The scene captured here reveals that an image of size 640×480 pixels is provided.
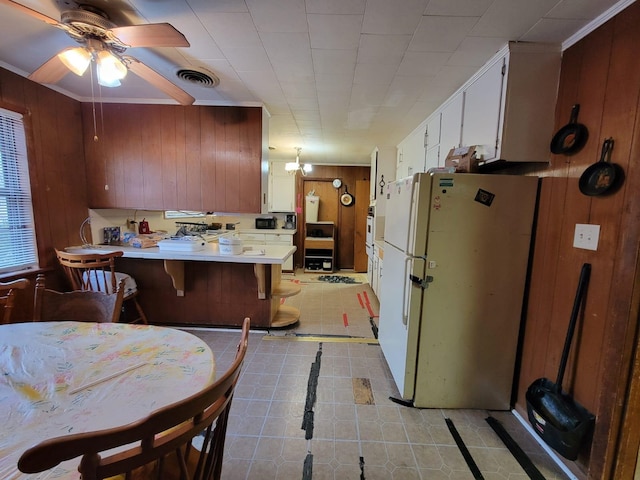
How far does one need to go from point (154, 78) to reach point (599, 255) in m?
2.76

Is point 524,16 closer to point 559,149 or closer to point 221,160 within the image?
point 559,149

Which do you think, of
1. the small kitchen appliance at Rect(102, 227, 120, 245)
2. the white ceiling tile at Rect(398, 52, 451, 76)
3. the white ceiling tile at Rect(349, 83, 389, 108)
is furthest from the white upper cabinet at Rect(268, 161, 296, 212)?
the white ceiling tile at Rect(398, 52, 451, 76)

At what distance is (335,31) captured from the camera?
1592 mm

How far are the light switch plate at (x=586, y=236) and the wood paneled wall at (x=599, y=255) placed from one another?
0.03m

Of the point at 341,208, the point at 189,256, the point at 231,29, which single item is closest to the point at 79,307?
the point at 189,256

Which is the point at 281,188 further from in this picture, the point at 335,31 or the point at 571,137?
the point at 571,137

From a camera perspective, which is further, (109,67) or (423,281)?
(423,281)

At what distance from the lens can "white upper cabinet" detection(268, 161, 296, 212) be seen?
5750 mm

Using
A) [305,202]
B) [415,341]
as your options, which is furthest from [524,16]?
[305,202]

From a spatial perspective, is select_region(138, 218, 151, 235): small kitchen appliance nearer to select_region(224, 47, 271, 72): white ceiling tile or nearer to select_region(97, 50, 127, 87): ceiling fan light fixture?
select_region(97, 50, 127, 87): ceiling fan light fixture

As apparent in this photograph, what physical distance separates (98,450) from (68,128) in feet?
10.8

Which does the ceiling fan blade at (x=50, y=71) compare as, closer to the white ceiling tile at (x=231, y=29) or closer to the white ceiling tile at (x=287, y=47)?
the white ceiling tile at (x=231, y=29)

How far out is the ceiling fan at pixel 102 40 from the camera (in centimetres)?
132

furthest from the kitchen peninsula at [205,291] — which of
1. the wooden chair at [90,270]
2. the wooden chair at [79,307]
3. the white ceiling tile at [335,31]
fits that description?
the white ceiling tile at [335,31]
